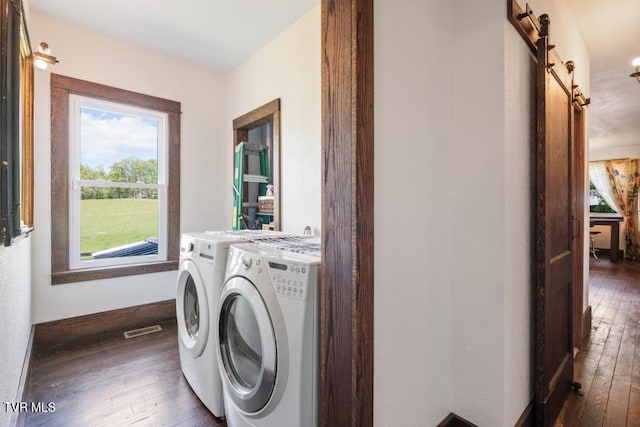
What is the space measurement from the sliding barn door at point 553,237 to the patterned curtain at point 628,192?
6965mm

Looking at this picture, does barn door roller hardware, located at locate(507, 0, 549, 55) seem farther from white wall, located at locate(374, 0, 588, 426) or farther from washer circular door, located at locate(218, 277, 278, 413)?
washer circular door, located at locate(218, 277, 278, 413)

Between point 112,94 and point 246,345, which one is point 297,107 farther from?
point 246,345

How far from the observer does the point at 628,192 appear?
6547mm

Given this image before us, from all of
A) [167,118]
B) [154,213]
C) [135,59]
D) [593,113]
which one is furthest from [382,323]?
[593,113]

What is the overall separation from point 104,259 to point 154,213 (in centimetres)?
60

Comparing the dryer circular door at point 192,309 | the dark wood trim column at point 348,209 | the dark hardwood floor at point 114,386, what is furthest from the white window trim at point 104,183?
the dark wood trim column at point 348,209

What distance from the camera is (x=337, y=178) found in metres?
1.02

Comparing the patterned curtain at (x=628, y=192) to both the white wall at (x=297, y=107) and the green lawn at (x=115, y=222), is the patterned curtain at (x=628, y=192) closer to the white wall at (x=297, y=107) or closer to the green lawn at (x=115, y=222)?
the white wall at (x=297, y=107)

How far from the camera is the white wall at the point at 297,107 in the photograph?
2369mm

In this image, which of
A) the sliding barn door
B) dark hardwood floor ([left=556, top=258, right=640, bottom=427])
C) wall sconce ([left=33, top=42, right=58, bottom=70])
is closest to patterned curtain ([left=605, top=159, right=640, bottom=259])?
dark hardwood floor ([left=556, top=258, right=640, bottom=427])

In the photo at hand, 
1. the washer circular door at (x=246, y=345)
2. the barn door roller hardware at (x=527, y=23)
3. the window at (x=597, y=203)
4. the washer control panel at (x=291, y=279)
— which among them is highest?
the barn door roller hardware at (x=527, y=23)

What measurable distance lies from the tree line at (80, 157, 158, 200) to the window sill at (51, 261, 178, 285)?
2.18 ft

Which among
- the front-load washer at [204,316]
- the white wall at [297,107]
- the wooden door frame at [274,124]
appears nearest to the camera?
the front-load washer at [204,316]

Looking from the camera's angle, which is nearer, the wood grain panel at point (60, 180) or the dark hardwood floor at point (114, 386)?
the dark hardwood floor at point (114, 386)
